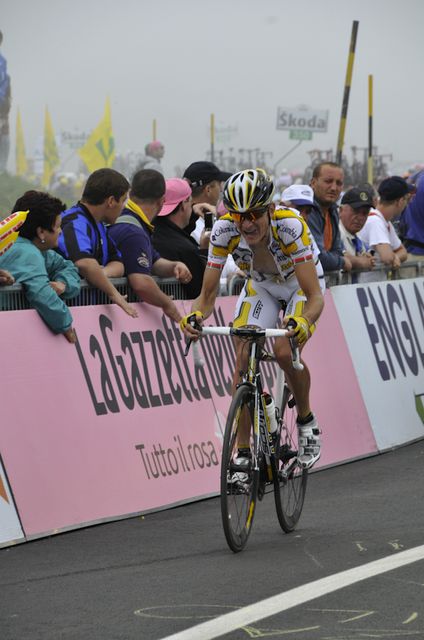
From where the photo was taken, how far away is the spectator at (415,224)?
42.2 ft

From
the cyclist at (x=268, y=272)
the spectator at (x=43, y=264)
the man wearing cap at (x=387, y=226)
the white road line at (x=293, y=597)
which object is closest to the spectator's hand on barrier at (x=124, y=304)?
the spectator at (x=43, y=264)

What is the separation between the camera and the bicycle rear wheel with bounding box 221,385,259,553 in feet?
21.4

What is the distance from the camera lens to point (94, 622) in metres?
5.15

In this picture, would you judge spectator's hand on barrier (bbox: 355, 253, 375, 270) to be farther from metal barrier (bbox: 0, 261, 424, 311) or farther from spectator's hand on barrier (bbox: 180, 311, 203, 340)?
spectator's hand on barrier (bbox: 180, 311, 203, 340)

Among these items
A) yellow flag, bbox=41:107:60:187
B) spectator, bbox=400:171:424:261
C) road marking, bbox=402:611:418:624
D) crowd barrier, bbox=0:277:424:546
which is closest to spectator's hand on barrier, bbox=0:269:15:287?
crowd barrier, bbox=0:277:424:546

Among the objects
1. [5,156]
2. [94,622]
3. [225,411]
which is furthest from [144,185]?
[5,156]

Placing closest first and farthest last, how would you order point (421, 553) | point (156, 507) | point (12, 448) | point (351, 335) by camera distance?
point (421, 553) → point (12, 448) → point (156, 507) → point (351, 335)

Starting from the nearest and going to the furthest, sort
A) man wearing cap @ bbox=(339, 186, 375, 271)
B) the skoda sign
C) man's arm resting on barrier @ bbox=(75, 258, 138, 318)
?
man's arm resting on barrier @ bbox=(75, 258, 138, 318)
man wearing cap @ bbox=(339, 186, 375, 271)
the skoda sign

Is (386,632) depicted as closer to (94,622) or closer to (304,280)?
(94,622)

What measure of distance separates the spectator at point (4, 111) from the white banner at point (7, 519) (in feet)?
43.3

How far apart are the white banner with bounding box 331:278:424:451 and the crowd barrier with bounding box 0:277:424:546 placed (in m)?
0.05

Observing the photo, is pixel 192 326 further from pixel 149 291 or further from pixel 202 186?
pixel 202 186

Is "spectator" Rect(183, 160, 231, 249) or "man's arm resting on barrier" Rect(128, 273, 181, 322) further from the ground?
"spectator" Rect(183, 160, 231, 249)

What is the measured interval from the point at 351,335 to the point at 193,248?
2.00 meters
